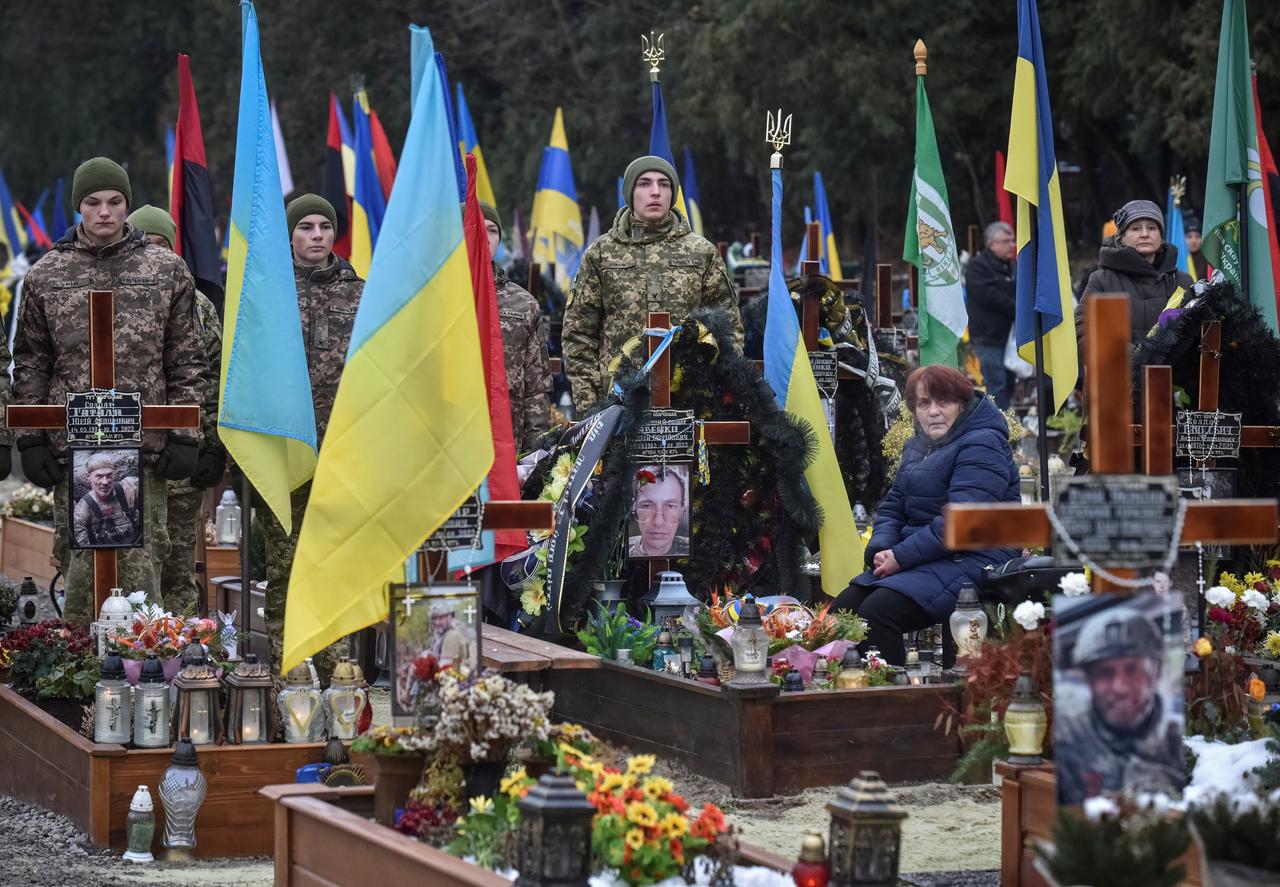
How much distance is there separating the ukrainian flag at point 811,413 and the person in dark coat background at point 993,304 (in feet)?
21.2

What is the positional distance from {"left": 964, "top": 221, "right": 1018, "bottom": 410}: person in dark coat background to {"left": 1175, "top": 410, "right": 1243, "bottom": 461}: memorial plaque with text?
26.8 ft

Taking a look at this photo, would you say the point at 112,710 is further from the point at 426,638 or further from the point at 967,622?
the point at 967,622

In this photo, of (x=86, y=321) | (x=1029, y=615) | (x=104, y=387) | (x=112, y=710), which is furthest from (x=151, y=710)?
(x=1029, y=615)

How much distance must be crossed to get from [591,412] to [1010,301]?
7960 millimetres

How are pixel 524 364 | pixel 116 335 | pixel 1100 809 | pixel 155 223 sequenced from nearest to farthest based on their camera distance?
pixel 1100 809 → pixel 116 335 → pixel 524 364 → pixel 155 223

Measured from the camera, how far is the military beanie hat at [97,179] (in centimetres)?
912

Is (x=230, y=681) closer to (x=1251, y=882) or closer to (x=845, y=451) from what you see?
(x=1251, y=882)

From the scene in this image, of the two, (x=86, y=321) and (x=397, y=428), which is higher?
(x=86, y=321)

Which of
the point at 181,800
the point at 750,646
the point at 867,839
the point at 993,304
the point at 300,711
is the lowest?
the point at 181,800

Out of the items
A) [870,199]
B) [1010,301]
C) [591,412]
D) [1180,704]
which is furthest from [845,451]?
[870,199]

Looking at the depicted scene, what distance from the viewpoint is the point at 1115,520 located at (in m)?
4.98

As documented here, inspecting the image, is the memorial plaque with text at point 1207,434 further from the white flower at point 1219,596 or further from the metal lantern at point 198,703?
the metal lantern at point 198,703

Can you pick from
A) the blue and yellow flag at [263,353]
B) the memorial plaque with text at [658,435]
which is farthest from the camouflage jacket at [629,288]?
the blue and yellow flag at [263,353]

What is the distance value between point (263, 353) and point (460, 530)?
2142mm
